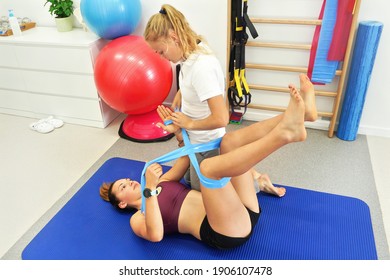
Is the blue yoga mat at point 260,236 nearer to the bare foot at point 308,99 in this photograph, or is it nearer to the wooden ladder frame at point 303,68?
the bare foot at point 308,99

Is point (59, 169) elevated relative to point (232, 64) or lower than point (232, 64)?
lower

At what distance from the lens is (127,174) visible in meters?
2.24

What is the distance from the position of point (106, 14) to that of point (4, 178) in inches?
56.4

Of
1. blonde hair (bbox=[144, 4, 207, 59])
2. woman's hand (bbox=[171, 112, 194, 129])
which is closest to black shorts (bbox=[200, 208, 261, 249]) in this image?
woman's hand (bbox=[171, 112, 194, 129])

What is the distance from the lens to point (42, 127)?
3.07 m

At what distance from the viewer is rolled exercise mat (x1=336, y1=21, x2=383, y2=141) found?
2326mm

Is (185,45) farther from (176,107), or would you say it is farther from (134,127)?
(134,127)

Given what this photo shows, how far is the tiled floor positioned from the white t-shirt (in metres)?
1.23

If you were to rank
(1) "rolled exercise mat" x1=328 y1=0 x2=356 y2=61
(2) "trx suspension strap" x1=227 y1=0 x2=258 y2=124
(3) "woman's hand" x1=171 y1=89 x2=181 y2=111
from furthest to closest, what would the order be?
1. (2) "trx suspension strap" x1=227 y1=0 x2=258 y2=124
2. (1) "rolled exercise mat" x1=328 y1=0 x2=356 y2=61
3. (3) "woman's hand" x1=171 y1=89 x2=181 y2=111

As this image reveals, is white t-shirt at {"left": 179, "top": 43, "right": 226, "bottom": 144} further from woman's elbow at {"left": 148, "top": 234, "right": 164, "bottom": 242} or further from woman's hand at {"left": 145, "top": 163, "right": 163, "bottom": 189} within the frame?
woman's elbow at {"left": 148, "top": 234, "right": 164, "bottom": 242}

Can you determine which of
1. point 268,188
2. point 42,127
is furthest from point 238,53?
point 42,127

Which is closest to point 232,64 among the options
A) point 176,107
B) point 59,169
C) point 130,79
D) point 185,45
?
point 130,79

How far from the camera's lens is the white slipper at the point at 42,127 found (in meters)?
3.06

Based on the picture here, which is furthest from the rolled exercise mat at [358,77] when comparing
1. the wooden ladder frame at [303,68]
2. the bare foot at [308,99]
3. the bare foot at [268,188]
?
the bare foot at [308,99]
